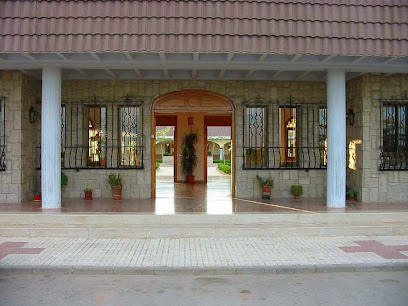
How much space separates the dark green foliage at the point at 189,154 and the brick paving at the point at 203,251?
11.7m

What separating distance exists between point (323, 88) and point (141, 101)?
4889 mm

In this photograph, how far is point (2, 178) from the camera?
451 inches

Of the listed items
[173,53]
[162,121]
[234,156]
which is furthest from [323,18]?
[162,121]

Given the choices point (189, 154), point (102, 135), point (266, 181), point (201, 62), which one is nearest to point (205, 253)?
point (201, 62)

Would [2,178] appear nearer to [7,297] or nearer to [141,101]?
[141,101]

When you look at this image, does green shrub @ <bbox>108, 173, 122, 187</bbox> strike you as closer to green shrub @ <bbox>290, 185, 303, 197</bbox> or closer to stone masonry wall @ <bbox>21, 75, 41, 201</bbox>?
stone masonry wall @ <bbox>21, 75, 41, 201</bbox>

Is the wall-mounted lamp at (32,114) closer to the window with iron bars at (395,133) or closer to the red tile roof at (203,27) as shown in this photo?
the red tile roof at (203,27)

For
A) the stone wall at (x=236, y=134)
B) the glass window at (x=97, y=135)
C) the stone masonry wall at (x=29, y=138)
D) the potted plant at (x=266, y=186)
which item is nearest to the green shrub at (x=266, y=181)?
the potted plant at (x=266, y=186)

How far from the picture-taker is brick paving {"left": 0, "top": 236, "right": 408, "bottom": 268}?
7445mm

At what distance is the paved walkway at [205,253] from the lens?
730cm

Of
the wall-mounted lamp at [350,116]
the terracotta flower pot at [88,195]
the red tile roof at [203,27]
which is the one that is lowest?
the terracotta flower pot at [88,195]

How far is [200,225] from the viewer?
958cm

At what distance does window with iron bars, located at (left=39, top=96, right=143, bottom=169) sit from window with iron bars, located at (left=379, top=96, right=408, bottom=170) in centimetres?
621

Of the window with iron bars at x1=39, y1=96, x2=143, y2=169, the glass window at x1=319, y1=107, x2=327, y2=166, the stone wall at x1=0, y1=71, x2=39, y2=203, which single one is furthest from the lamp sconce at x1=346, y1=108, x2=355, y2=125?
the stone wall at x1=0, y1=71, x2=39, y2=203
